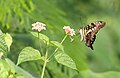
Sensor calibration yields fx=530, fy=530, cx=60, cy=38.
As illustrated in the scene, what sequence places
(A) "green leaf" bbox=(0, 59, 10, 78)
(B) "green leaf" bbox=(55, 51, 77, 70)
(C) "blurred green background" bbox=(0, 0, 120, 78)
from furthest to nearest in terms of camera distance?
(C) "blurred green background" bbox=(0, 0, 120, 78), (B) "green leaf" bbox=(55, 51, 77, 70), (A) "green leaf" bbox=(0, 59, 10, 78)

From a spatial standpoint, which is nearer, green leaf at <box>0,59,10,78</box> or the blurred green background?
green leaf at <box>0,59,10,78</box>

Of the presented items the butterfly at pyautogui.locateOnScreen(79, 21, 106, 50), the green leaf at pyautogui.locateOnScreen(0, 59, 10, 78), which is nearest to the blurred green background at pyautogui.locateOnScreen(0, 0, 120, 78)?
the butterfly at pyautogui.locateOnScreen(79, 21, 106, 50)

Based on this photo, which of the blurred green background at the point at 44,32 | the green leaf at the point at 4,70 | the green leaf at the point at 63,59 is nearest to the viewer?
the green leaf at the point at 4,70

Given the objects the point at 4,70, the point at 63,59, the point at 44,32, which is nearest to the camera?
the point at 4,70

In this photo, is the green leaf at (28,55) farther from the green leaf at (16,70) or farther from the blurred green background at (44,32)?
the blurred green background at (44,32)

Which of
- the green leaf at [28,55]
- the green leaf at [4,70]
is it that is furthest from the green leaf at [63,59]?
the green leaf at [4,70]

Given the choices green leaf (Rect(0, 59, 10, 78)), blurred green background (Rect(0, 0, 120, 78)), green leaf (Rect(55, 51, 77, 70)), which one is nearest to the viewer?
green leaf (Rect(0, 59, 10, 78))

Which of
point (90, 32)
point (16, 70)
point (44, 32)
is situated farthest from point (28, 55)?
point (44, 32)

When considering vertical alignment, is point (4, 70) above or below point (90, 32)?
below

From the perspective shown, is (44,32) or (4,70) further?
(44,32)

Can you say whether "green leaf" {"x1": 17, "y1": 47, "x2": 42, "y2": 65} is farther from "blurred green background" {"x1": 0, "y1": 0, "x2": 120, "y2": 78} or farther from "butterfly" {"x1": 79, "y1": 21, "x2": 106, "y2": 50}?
"blurred green background" {"x1": 0, "y1": 0, "x2": 120, "y2": 78}

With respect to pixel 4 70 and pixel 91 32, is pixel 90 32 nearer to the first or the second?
pixel 91 32
